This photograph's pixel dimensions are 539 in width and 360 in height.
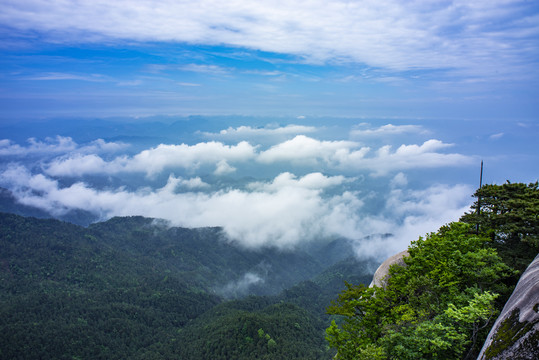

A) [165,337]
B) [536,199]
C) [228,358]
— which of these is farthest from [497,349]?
[165,337]

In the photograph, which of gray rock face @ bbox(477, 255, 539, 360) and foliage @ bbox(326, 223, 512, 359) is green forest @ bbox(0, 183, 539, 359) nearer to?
foliage @ bbox(326, 223, 512, 359)

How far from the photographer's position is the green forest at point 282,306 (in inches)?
725

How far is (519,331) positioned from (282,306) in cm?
13141

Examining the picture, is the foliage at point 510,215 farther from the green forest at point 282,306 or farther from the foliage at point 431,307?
the foliage at point 431,307

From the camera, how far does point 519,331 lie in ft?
40.8

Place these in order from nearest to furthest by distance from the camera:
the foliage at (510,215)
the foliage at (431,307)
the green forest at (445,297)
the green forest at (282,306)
Result: the foliage at (431,307) → the green forest at (445,297) → the green forest at (282,306) → the foliage at (510,215)

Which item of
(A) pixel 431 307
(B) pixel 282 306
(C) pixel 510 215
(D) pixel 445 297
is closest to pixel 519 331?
(A) pixel 431 307

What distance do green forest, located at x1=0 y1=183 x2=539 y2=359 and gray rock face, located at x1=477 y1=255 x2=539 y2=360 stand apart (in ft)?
5.49

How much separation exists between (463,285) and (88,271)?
20356 cm

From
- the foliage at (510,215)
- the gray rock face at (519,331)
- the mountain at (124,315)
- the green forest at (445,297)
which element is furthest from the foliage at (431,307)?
the mountain at (124,315)

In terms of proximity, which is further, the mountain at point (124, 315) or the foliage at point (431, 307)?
the mountain at point (124, 315)

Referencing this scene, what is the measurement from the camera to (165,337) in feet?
404

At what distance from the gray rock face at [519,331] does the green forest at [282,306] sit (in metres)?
1.67

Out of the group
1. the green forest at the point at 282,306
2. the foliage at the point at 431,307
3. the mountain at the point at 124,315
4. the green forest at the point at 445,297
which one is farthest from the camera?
the mountain at the point at 124,315
